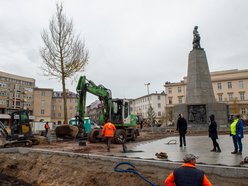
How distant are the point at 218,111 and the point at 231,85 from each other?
5576 cm

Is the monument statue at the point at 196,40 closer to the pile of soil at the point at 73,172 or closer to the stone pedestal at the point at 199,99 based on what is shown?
the stone pedestal at the point at 199,99

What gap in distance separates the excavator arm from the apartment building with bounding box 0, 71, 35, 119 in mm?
52932

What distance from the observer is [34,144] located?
16.4 meters

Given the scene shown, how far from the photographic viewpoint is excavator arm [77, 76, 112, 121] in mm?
15426

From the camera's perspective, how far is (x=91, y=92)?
16219 mm

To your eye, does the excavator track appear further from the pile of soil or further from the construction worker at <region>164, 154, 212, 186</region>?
the construction worker at <region>164, 154, 212, 186</region>

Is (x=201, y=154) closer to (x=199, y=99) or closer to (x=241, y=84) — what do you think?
(x=199, y=99)

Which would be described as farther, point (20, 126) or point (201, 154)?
point (20, 126)

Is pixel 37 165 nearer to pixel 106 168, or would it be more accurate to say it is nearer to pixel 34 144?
pixel 106 168

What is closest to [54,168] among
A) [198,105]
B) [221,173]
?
[221,173]

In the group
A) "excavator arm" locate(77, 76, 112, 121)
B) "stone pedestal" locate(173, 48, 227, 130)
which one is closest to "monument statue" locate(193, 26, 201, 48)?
"stone pedestal" locate(173, 48, 227, 130)

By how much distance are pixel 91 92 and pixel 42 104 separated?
67.3 metres

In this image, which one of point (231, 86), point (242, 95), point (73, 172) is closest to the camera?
point (73, 172)

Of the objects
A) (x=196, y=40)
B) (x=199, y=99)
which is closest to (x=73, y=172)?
(x=199, y=99)
